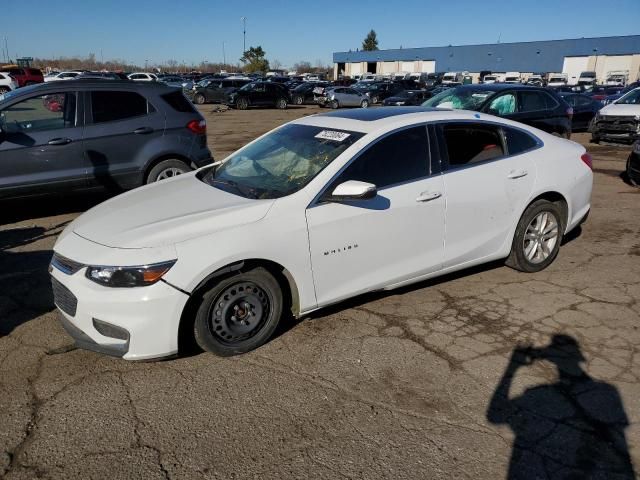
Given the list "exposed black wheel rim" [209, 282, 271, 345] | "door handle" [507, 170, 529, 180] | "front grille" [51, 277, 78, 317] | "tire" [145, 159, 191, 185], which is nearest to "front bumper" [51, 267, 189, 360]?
"front grille" [51, 277, 78, 317]

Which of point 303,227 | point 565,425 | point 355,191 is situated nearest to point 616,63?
point 355,191

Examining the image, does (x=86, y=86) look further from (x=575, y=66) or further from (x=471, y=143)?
(x=575, y=66)

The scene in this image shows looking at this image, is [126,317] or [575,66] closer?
[126,317]

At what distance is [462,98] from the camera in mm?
10031

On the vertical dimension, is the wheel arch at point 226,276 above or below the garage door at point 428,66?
below

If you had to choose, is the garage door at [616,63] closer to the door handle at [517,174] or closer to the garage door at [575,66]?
the garage door at [575,66]

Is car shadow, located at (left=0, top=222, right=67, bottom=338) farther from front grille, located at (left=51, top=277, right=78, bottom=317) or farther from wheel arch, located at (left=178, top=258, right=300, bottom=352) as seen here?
wheel arch, located at (left=178, top=258, right=300, bottom=352)

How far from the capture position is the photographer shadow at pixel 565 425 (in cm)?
256

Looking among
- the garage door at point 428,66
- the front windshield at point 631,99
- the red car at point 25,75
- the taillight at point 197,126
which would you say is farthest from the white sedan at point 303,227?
the garage door at point 428,66

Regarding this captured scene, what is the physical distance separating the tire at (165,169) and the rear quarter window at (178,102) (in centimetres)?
74

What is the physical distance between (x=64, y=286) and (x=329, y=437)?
6.33ft

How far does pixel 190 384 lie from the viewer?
325 cm

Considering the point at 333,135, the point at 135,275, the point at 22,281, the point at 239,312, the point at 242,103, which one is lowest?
the point at 22,281

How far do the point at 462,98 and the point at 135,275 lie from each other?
847 cm
